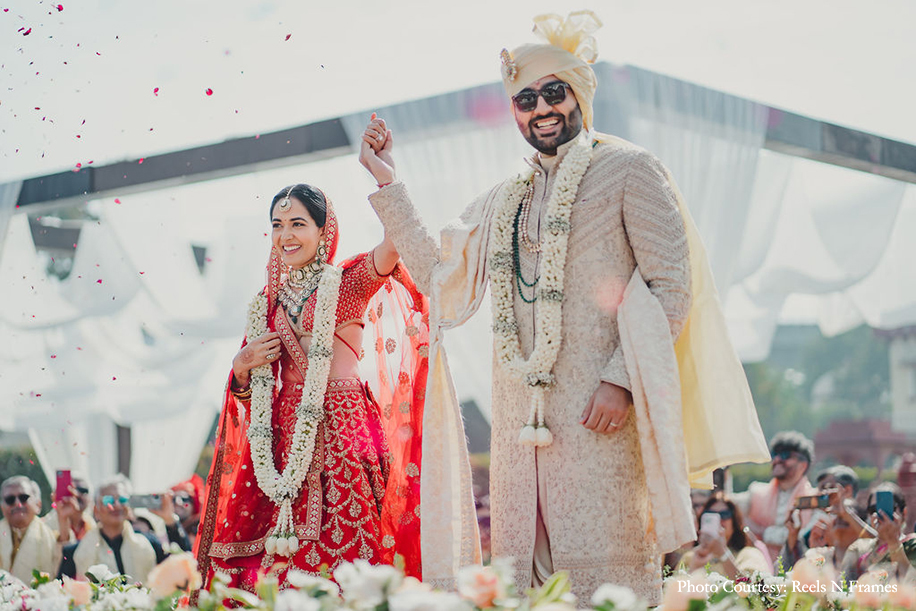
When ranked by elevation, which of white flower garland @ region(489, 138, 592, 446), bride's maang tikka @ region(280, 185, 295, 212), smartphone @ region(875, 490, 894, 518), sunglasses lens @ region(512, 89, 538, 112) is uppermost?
sunglasses lens @ region(512, 89, 538, 112)

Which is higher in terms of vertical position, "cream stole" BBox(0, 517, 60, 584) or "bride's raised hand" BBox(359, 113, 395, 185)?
"bride's raised hand" BBox(359, 113, 395, 185)

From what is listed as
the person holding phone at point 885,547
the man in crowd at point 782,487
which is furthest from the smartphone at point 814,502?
the man in crowd at point 782,487

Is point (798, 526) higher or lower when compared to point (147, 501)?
lower

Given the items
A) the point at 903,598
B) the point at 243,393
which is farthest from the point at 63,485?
the point at 903,598

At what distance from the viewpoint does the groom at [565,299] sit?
2.96 metres

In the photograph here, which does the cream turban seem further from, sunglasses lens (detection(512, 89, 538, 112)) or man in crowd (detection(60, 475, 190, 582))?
man in crowd (detection(60, 475, 190, 582))

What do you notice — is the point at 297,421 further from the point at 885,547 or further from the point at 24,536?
the point at 24,536

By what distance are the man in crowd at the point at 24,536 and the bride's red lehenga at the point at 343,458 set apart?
369cm

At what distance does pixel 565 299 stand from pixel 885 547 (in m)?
2.66

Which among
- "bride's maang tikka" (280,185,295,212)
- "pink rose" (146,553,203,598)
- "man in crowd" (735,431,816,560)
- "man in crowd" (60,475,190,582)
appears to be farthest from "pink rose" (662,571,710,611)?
"man in crowd" (60,475,190,582)

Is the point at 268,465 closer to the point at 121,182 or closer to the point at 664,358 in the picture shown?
the point at 664,358

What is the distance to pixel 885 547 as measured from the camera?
4.86 meters

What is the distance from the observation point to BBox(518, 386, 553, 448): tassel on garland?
118 inches

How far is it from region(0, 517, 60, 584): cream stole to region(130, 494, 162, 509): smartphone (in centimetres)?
76
